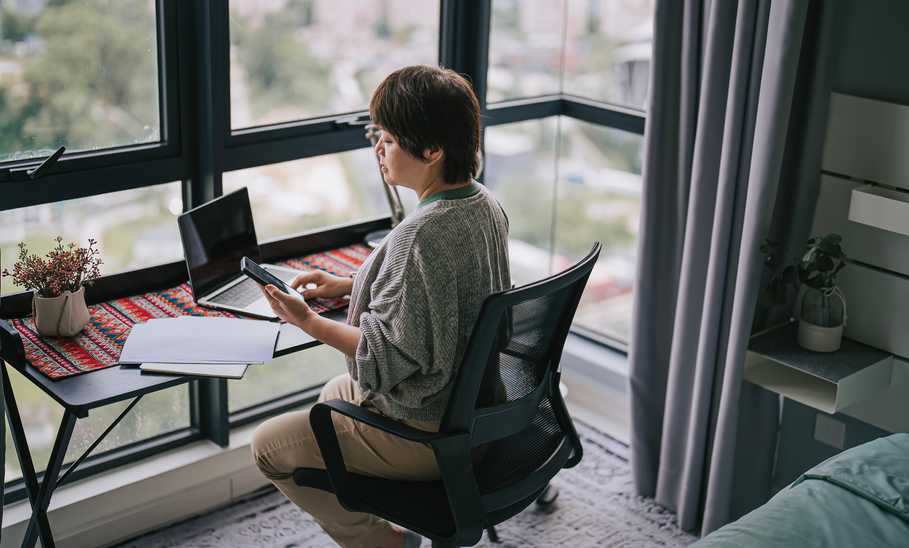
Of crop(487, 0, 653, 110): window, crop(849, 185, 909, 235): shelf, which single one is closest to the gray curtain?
crop(849, 185, 909, 235): shelf

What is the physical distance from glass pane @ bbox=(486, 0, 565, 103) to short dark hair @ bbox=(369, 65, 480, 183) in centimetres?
135

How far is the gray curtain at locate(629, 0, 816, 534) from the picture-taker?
100 inches

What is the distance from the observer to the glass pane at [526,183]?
354cm

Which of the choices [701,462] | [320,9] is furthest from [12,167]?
[701,462]

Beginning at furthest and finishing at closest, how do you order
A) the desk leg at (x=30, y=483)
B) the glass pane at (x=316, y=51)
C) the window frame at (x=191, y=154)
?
the glass pane at (x=316, y=51) < the window frame at (x=191, y=154) < the desk leg at (x=30, y=483)

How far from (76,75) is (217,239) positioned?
1.72 ft

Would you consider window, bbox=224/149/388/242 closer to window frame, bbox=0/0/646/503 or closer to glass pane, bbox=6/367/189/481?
window frame, bbox=0/0/646/503

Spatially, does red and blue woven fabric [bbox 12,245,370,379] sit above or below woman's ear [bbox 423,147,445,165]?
below

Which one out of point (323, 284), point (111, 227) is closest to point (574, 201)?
point (323, 284)

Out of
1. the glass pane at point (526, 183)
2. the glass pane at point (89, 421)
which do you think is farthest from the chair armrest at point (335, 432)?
the glass pane at point (526, 183)

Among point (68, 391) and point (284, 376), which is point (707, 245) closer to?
point (284, 376)

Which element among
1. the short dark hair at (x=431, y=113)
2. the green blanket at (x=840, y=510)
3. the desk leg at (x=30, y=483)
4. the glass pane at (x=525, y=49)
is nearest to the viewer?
the green blanket at (x=840, y=510)

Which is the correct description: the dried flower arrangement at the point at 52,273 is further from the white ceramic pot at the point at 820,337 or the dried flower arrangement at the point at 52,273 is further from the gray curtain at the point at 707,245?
the white ceramic pot at the point at 820,337

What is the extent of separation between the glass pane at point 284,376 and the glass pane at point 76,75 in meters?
0.83
